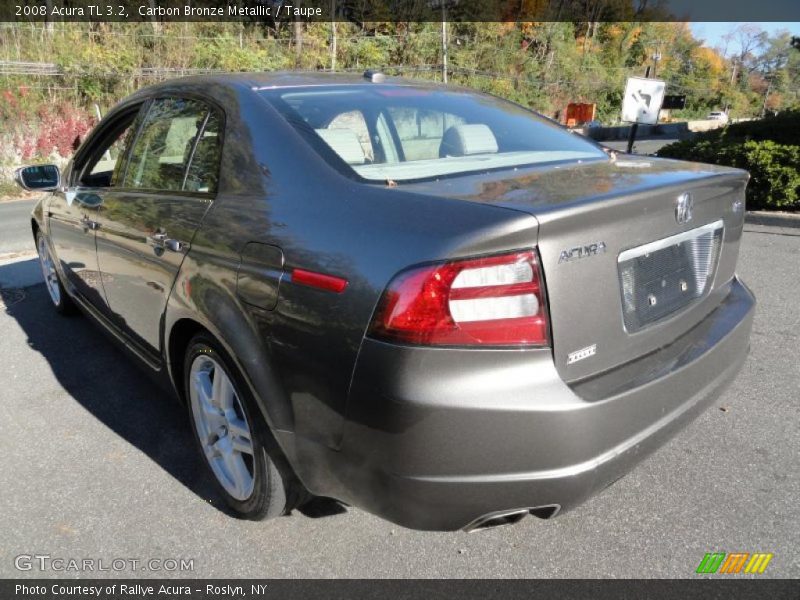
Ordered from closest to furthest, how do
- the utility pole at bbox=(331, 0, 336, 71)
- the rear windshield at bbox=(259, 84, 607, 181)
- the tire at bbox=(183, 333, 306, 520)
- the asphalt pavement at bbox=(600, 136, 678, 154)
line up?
1. the tire at bbox=(183, 333, 306, 520)
2. the rear windshield at bbox=(259, 84, 607, 181)
3. the asphalt pavement at bbox=(600, 136, 678, 154)
4. the utility pole at bbox=(331, 0, 336, 71)

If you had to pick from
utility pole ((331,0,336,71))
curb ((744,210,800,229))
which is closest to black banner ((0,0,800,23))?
utility pole ((331,0,336,71))

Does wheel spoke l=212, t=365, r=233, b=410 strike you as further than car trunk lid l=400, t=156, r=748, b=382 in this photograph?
Yes

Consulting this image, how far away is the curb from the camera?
27.8 ft

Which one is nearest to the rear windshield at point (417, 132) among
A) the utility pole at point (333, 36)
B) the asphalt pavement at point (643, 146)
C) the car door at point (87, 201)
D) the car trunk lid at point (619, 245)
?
the car trunk lid at point (619, 245)

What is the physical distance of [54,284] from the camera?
4965 millimetres

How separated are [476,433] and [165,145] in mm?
2235

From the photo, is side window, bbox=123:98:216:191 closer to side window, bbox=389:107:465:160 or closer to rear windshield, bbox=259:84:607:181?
rear windshield, bbox=259:84:607:181

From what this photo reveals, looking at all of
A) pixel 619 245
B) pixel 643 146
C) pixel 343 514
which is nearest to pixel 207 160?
pixel 343 514

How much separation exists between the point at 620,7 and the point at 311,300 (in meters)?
84.5

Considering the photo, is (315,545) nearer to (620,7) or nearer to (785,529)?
(785,529)

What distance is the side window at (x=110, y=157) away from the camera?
11.2 ft

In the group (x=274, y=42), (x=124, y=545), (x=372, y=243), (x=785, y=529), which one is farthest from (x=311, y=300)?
(x=274, y=42)

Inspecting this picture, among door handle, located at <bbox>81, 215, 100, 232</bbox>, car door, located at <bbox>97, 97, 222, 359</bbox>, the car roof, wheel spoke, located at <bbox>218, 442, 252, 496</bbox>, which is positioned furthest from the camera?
door handle, located at <bbox>81, 215, 100, 232</bbox>
